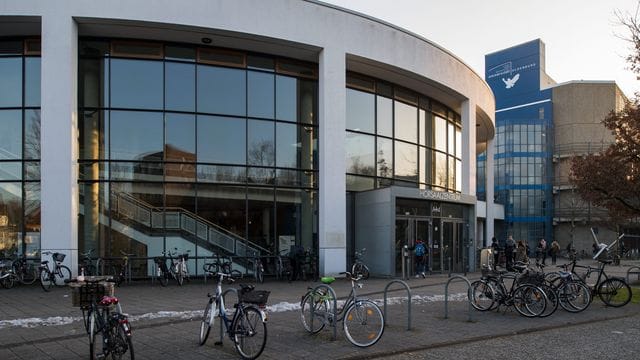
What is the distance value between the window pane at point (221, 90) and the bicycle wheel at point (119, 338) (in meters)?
12.8

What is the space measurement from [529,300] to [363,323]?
460 centimetres

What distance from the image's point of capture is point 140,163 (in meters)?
18.1

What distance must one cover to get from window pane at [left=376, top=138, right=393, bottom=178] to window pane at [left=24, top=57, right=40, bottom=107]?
12058 mm

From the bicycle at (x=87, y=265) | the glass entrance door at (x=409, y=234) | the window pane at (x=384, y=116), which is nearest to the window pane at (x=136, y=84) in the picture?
the bicycle at (x=87, y=265)

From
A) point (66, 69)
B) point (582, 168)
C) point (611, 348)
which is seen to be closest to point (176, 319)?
point (611, 348)

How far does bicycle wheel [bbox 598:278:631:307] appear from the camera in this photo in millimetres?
12898

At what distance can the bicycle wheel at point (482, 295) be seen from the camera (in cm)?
1159

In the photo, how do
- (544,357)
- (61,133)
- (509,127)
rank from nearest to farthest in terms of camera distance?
(544,357) < (61,133) < (509,127)

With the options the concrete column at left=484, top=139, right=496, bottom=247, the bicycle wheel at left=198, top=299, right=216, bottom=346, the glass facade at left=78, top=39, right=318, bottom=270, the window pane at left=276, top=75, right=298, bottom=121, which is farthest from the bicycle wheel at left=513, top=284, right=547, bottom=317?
the concrete column at left=484, top=139, right=496, bottom=247

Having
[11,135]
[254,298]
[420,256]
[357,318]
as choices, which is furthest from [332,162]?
[254,298]

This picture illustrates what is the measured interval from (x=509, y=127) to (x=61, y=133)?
59.7 meters

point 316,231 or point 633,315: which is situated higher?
point 316,231

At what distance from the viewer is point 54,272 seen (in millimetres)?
15625

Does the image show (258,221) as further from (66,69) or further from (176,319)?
(176,319)
